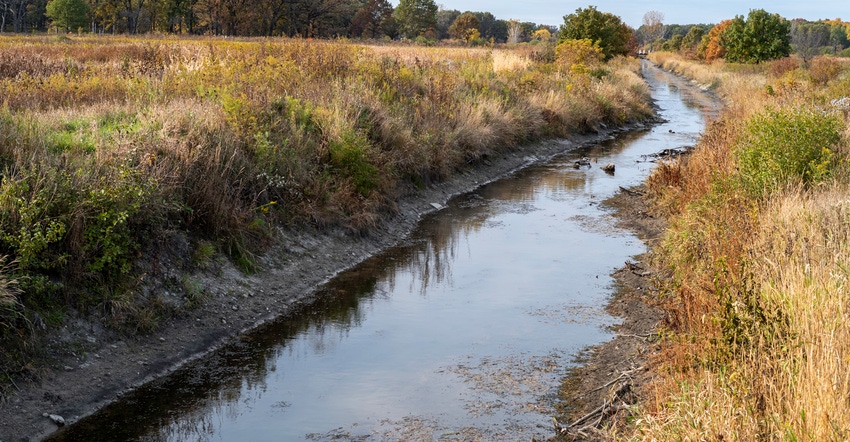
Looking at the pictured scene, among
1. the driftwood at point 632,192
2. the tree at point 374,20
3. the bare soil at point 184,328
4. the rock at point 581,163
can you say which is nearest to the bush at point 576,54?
the rock at point 581,163

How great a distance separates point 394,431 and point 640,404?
6.20ft

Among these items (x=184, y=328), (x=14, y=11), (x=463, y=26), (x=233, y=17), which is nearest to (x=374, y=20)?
(x=463, y=26)

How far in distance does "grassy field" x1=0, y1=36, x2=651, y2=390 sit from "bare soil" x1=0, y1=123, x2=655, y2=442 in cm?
17

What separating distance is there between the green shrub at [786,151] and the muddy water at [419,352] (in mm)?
2236

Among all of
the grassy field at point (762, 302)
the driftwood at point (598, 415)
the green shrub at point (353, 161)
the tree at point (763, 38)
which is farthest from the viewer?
the tree at point (763, 38)


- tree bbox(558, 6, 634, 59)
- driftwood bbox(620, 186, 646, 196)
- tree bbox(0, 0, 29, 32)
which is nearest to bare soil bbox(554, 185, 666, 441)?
driftwood bbox(620, 186, 646, 196)

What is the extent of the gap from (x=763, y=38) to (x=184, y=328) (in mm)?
59043

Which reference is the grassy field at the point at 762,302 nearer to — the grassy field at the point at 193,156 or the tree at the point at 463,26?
the grassy field at the point at 193,156

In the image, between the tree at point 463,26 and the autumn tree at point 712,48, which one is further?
the tree at point 463,26

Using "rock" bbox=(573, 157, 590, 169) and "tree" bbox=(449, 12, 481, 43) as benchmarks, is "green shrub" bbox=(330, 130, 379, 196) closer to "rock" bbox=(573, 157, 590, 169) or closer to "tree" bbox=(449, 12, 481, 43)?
"rock" bbox=(573, 157, 590, 169)

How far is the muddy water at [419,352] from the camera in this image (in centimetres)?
636

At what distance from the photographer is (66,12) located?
6644 centimetres

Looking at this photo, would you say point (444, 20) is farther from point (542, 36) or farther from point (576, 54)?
point (576, 54)

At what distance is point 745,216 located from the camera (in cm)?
856
